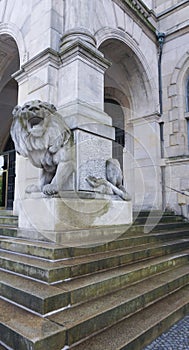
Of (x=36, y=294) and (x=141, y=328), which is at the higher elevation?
(x=36, y=294)

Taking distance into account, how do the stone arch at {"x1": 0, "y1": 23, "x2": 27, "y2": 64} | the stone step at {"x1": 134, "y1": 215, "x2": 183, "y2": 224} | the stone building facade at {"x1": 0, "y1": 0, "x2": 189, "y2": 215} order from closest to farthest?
the stone building facade at {"x1": 0, "y1": 0, "x2": 189, "y2": 215} < the stone step at {"x1": 134, "y1": 215, "x2": 183, "y2": 224} < the stone arch at {"x1": 0, "y1": 23, "x2": 27, "y2": 64}

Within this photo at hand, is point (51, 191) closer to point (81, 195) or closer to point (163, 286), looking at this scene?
point (81, 195)

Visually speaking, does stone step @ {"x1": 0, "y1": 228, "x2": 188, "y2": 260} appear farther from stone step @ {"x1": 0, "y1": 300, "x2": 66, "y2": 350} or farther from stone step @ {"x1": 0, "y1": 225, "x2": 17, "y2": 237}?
stone step @ {"x1": 0, "y1": 300, "x2": 66, "y2": 350}

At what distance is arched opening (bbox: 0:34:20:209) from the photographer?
24.7ft

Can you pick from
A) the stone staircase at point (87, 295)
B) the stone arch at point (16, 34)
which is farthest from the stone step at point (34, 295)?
the stone arch at point (16, 34)

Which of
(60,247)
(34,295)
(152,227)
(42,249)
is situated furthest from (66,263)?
(152,227)

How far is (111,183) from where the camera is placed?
4.16m

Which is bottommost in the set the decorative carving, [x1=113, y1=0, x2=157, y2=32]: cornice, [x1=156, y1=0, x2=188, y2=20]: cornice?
the decorative carving

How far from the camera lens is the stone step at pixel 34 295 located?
6.29 ft

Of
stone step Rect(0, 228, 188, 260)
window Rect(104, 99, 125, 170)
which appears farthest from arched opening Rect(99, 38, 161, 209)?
stone step Rect(0, 228, 188, 260)

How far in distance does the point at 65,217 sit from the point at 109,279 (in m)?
0.97

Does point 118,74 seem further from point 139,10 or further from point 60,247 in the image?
point 60,247

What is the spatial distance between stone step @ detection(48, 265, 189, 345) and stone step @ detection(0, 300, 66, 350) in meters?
0.08

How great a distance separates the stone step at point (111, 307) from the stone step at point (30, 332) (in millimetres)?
78
